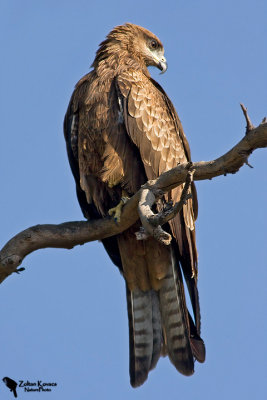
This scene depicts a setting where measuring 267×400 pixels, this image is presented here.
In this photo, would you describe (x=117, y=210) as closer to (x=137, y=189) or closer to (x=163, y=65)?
(x=137, y=189)

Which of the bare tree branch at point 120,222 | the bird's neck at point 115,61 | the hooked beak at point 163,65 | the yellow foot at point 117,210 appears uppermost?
the hooked beak at point 163,65

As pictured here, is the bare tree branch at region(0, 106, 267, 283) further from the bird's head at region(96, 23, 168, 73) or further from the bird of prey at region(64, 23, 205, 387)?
the bird's head at region(96, 23, 168, 73)

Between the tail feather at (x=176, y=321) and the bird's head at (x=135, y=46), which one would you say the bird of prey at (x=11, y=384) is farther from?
the bird's head at (x=135, y=46)

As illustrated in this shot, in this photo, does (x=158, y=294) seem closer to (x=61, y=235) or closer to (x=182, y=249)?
(x=182, y=249)

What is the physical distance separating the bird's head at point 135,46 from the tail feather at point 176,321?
7.57 ft

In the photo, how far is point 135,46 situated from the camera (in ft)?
25.1

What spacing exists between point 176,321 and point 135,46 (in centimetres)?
308

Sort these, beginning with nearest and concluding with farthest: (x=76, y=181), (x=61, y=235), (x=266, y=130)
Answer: (x=266, y=130), (x=61, y=235), (x=76, y=181)

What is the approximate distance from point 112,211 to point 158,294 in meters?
1.08

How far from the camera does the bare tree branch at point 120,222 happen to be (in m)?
5.00

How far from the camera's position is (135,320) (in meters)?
6.80

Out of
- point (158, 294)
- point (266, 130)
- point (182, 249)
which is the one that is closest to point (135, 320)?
point (158, 294)

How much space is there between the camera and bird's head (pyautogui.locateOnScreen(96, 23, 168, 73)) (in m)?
7.46

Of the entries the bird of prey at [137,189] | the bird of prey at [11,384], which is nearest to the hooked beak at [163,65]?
the bird of prey at [137,189]
